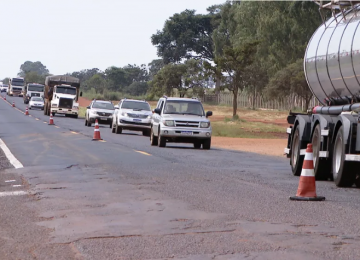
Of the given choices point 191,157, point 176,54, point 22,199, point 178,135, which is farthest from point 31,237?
point 176,54

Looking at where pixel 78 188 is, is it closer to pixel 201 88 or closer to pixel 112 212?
pixel 112 212

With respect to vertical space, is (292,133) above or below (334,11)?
below

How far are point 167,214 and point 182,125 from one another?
15924 millimetres

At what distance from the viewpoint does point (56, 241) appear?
304 inches

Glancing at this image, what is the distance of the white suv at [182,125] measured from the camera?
2534 cm

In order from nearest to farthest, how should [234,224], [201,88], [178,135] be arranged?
1. [234,224]
2. [178,135]
3. [201,88]

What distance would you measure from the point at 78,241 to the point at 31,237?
2.08 ft

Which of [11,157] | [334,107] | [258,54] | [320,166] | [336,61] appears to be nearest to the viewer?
[320,166]

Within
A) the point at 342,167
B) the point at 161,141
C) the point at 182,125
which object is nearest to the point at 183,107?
the point at 182,125

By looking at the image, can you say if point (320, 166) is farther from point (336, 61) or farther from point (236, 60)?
point (236, 60)

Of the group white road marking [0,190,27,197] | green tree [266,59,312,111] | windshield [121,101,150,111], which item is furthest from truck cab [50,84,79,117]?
white road marking [0,190,27,197]

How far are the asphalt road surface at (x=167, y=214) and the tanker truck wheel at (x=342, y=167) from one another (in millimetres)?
217

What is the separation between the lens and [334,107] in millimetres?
15578

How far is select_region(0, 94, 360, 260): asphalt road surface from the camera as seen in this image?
7.21 m
